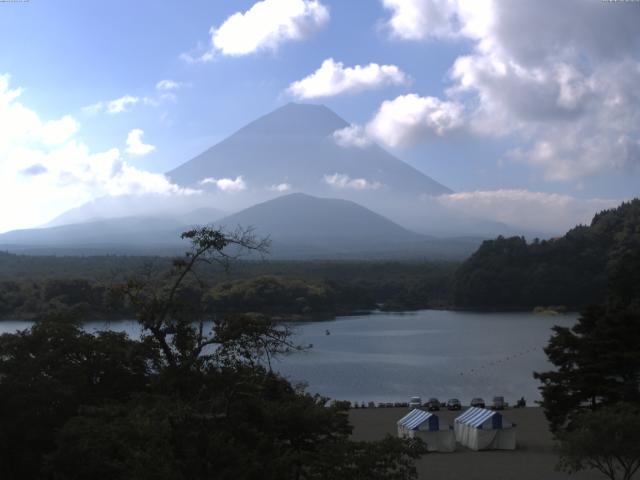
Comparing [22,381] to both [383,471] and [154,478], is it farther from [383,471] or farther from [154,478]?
[383,471]

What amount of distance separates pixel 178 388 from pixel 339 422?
1.48m

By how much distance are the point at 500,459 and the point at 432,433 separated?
3.27 ft

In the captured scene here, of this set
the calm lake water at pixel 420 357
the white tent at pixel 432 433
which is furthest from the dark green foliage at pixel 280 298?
the white tent at pixel 432 433

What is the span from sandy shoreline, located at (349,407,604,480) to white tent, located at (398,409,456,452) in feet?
0.46

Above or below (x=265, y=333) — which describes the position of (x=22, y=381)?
below

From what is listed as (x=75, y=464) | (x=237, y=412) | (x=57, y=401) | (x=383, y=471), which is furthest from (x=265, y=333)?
(x=57, y=401)

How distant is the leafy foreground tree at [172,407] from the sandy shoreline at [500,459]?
9.51 feet

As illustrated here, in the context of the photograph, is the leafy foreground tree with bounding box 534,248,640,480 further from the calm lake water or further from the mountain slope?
the mountain slope

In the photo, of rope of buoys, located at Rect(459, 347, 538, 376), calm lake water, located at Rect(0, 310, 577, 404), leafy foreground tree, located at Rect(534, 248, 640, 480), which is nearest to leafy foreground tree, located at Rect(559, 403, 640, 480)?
leafy foreground tree, located at Rect(534, 248, 640, 480)

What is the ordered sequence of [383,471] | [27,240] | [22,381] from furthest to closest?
[27,240], [22,381], [383,471]

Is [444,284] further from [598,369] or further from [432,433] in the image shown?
[598,369]

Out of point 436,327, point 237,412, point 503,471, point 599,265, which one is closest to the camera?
point 237,412

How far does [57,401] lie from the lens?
601 cm

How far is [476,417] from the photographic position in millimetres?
10094
